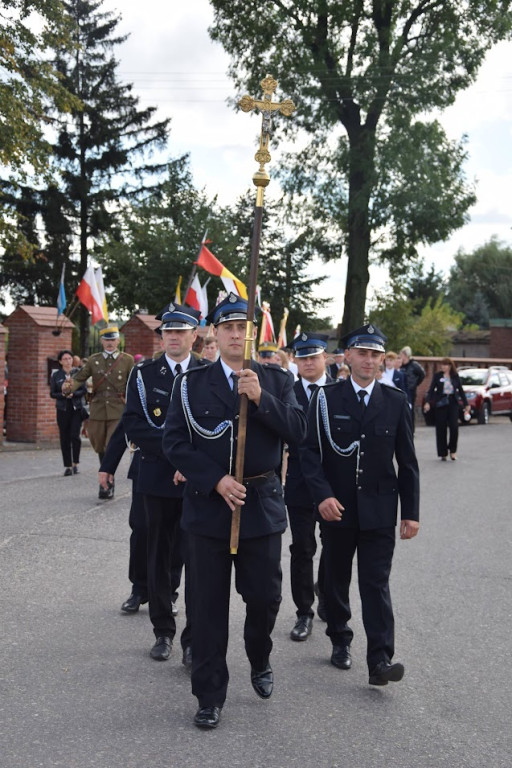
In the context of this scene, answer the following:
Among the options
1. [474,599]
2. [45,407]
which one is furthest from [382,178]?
[474,599]

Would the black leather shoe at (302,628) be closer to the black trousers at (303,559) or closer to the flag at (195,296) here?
the black trousers at (303,559)

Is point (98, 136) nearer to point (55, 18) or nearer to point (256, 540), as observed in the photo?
point (55, 18)

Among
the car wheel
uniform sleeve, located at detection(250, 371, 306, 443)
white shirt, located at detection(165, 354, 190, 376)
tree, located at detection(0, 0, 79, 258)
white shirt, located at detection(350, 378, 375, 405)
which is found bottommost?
the car wheel

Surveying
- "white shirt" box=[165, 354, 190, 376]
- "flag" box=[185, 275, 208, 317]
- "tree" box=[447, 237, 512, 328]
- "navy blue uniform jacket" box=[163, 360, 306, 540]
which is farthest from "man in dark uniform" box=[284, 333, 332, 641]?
"tree" box=[447, 237, 512, 328]

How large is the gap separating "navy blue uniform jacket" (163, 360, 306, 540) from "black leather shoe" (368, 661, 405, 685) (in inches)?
37.4

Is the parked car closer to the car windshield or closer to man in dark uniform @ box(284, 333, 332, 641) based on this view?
the car windshield

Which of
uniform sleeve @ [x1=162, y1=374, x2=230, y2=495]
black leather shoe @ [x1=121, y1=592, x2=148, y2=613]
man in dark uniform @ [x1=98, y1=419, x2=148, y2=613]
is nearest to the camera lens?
uniform sleeve @ [x1=162, y1=374, x2=230, y2=495]

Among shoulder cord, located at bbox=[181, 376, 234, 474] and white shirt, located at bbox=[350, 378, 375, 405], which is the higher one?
white shirt, located at bbox=[350, 378, 375, 405]

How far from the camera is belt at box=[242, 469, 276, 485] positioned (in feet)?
15.4

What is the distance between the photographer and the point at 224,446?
15.5 ft

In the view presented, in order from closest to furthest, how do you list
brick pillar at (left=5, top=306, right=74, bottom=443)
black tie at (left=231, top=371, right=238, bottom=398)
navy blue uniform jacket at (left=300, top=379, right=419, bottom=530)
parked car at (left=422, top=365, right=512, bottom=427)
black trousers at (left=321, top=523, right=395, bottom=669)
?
black tie at (left=231, top=371, right=238, bottom=398) → black trousers at (left=321, top=523, right=395, bottom=669) → navy blue uniform jacket at (left=300, top=379, right=419, bottom=530) → brick pillar at (left=5, top=306, right=74, bottom=443) → parked car at (left=422, top=365, right=512, bottom=427)

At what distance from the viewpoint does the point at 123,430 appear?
6496mm

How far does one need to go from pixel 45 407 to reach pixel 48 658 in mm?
13209

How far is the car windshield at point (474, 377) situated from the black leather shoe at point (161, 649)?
2554cm
